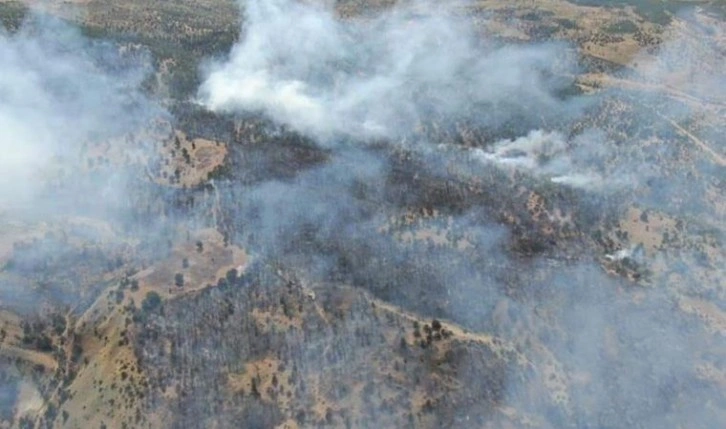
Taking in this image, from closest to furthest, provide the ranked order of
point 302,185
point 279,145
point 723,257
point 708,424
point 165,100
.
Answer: point 708,424 < point 723,257 < point 302,185 < point 279,145 < point 165,100

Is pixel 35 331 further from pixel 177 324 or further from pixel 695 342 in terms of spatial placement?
pixel 695 342

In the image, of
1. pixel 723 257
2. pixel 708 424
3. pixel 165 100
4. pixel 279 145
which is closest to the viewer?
pixel 708 424

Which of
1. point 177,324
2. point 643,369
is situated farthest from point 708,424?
point 177,324

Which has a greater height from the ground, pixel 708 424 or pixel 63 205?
pixel 63 205

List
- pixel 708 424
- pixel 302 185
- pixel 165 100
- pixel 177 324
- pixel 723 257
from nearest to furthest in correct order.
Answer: pixel 708 424
pixel 177 324
pixel 723 257
pixel 302 185
pixel 165 100

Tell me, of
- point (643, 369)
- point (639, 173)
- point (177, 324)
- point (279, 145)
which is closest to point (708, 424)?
point (643, 369)

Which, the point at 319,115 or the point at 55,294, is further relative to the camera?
the point at 319,115

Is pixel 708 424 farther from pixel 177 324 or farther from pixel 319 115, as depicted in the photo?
pixel 319 115

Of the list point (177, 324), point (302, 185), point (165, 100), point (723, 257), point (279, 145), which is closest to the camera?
point (177, 324)

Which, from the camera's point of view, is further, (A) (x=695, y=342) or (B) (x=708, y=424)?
(A) (x=695, y=342)
